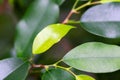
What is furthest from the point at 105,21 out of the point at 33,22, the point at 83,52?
the point at 33,22

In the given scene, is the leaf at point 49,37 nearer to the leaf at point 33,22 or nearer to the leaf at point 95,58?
the leaf at point 95,58

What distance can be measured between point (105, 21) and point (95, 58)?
14 centimetres

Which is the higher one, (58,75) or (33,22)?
(33,22)

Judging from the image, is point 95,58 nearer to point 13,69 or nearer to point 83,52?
point 83,52

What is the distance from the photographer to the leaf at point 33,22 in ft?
3.13

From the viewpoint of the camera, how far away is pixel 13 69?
76cm

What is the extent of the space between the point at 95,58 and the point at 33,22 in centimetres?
32

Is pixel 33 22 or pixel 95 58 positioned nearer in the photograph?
pixel 95 58

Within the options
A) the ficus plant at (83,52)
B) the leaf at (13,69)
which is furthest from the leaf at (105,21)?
the leaf at (13,69)

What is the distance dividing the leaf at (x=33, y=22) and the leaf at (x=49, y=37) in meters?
0.20

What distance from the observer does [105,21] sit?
2.71 feet

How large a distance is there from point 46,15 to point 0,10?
2.25 ft

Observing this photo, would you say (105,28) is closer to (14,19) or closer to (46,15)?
(46,15)

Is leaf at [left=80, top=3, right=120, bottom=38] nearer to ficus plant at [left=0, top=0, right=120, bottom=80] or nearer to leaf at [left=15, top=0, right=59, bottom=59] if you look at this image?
ficus plant at [left=0, top=0, right=120, bottom=80]
